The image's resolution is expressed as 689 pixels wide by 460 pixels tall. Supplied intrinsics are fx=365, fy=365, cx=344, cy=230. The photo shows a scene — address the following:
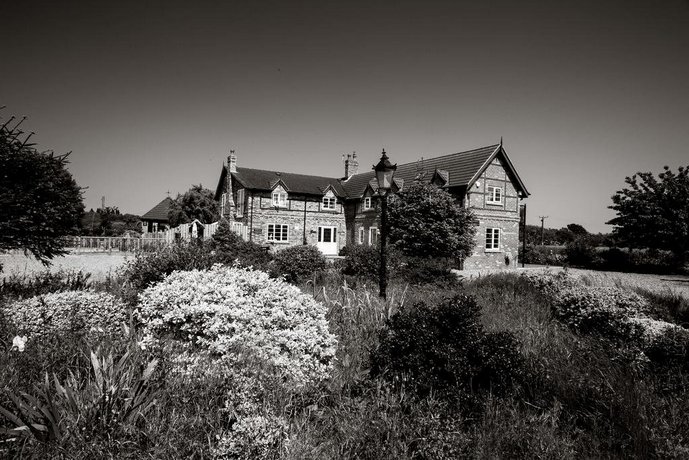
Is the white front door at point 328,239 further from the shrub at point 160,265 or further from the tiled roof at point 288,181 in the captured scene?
the shrub at point 160,265

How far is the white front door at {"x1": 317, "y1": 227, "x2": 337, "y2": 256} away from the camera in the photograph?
1364 inches

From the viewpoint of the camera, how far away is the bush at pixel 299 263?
14.4 metres

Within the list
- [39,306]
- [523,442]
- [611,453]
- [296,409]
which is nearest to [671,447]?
[611,453]

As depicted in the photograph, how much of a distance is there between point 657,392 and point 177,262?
8.79m

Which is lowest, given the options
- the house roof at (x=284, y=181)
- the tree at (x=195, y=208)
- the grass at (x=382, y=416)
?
the grass at (x=382, y=416)

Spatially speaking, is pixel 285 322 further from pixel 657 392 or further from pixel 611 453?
pixel 657 392

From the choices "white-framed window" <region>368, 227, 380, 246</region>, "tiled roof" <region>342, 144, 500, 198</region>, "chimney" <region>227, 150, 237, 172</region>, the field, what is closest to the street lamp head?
the field

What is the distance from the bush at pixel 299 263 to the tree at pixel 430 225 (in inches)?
304

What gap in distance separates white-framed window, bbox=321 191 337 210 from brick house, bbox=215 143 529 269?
96 mm

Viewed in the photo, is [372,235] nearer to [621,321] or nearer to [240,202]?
[240,202]

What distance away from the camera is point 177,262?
8555mm

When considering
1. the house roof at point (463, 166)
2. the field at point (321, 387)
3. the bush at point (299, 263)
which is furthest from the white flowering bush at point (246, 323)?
the house roof at point (463, 166)

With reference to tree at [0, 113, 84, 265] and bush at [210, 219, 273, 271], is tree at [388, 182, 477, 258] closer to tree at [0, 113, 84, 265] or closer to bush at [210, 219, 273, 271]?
bush at [210, 219, 273, 271]

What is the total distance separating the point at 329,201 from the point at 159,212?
29.4 meters
